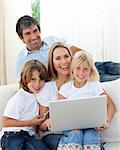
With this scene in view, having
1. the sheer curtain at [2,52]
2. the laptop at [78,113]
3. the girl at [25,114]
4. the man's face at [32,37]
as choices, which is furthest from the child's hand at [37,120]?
the sheer curtain at [2,52]

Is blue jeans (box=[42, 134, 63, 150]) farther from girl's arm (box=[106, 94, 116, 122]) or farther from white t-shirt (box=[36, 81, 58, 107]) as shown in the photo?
girl's arm (box=[106, 94, 116, 122])

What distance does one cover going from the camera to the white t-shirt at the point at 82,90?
6.30 feet

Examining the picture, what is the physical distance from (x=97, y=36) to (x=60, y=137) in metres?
1.85

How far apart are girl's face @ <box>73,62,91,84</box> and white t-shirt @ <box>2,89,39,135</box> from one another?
0.92 ft

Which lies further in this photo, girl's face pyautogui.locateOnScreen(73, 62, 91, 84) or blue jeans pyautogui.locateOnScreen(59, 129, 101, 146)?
girl's face pyautogui.locateOnScreen(73, 62, 91, 84)

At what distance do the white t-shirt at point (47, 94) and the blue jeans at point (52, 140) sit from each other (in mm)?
191

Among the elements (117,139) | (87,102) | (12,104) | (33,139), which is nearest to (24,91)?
(12,104)

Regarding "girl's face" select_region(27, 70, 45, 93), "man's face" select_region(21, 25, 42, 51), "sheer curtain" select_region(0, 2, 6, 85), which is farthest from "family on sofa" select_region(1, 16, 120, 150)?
"sheer curtain" select_region(0, 2, 6, 85)

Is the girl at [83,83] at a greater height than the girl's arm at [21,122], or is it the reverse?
the girl at [83,83]

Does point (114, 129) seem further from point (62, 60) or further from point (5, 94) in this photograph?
point (5, 94)

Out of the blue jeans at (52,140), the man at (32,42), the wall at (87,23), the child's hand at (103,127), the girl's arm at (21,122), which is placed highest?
the wall at (87,23)

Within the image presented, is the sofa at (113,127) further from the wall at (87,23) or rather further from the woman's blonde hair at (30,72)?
the wall at (87,23)

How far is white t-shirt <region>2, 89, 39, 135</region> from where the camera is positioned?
1.88 m

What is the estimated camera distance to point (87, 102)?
1662 millimetres
